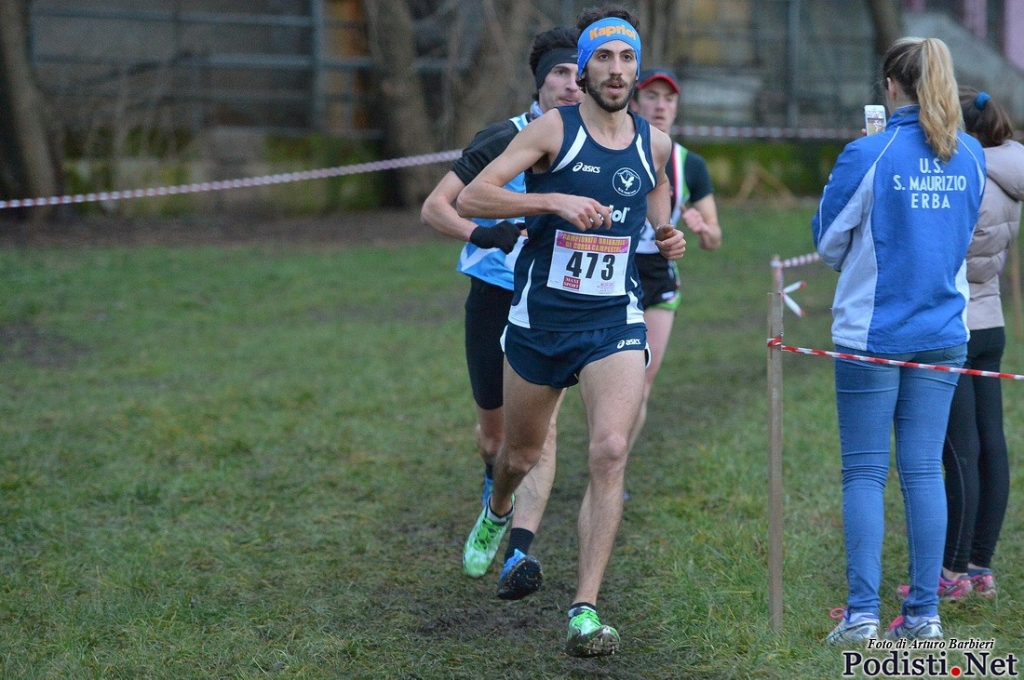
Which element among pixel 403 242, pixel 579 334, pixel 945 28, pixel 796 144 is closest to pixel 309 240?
pixel 403 242

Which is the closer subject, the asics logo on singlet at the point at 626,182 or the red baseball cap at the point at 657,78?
the asics logo on singlet at the point at 626,182

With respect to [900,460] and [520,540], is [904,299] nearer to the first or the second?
[900,460]

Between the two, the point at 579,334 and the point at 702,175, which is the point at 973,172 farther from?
the point at 702,175

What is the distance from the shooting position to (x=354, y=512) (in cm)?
608

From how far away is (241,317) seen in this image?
1155 centimetres

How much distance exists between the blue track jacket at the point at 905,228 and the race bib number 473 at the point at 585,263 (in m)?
0.79

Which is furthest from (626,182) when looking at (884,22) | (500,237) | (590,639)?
(884,22)

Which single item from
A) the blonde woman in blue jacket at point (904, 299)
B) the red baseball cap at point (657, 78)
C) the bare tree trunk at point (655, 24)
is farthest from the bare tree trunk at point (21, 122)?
the blonde woman in blue jacket at point (904, 299)

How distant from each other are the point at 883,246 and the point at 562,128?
1202mm

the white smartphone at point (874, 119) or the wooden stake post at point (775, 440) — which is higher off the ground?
the white smartphone at point (874, 119)

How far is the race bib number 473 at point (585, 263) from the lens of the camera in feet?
14.3

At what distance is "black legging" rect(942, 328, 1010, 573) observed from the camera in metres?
4.63

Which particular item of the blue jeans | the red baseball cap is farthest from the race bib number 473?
the red baseball cap

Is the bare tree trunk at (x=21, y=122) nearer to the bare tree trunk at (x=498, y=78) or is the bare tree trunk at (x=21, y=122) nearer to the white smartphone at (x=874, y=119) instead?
the bare tree trunk at (x=498, y=78)
